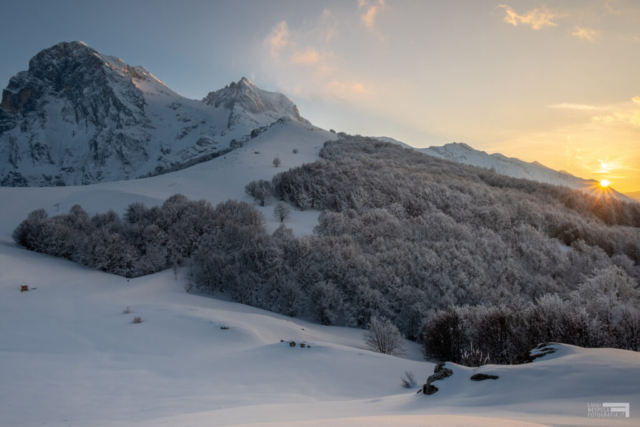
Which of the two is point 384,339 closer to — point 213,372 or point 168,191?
point 213,372

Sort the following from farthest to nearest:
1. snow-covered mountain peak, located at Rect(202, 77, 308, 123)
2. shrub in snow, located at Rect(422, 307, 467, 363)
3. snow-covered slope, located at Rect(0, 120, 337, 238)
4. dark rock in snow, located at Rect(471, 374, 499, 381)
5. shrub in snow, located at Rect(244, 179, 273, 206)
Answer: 1. snow-covered mountain peak, located at Rect(202, 77, 308, 123)
2. shrub in snow, located at Rect(244, 179, 273, 206)
3. snow-covered slope, located at Rect(0, 120, 337, 238)
4. shrub in snow, located at Rect(422, 307, 467, 363)
5. dark rock in snow, located at Rect(471, 374, 499, 381)

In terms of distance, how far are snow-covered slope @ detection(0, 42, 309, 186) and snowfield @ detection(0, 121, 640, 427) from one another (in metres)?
78.2

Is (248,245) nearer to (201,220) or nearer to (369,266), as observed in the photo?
(201,220)

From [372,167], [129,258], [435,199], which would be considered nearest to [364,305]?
[129,258]

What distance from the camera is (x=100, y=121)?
10338 centimetres

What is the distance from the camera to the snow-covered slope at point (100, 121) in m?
90.9

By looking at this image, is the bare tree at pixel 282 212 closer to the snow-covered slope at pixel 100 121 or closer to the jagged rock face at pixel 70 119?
the snow-covered slope at pixel 100 121

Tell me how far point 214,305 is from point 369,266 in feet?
23.5

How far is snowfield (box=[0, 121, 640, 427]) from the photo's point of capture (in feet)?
10.9

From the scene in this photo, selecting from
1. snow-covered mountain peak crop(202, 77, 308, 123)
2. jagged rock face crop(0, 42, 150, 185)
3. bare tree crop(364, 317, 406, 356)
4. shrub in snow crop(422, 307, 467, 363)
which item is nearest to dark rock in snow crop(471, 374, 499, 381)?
bare tree crop(364, 317, 406, 356)

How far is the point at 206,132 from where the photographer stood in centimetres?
9900

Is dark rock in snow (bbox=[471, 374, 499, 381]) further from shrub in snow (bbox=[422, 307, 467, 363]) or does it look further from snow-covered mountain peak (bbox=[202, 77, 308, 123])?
snow-covered mountain peak (bbox=[202, 77, 308, 123])

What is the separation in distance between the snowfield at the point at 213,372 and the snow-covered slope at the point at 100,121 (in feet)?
257

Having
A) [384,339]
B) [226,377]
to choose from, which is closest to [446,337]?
[384,339]
